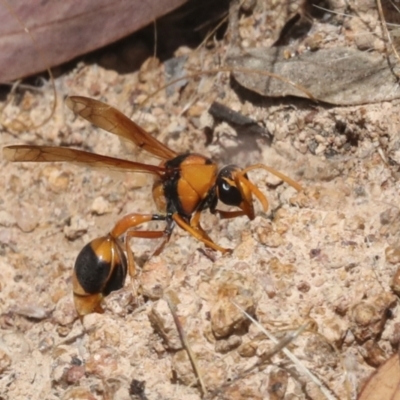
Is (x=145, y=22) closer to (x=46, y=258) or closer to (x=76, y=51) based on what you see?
(x=76, y=51)

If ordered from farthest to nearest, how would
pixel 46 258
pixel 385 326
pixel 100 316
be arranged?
pixel 46 258, pixel 100 316, pixel 385 326

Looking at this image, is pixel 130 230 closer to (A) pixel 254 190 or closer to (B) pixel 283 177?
(A) pixel 254 190

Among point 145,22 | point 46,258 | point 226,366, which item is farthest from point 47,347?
point 145,22

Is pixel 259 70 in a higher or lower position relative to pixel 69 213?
higher

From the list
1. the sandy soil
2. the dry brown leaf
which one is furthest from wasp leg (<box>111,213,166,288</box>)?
the dry brown leaf

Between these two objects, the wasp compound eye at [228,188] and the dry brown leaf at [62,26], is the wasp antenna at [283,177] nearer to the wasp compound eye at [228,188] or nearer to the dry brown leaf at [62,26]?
the wasp compound eye at [228,188]

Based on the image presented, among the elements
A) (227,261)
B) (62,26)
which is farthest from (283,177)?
(62,26)
